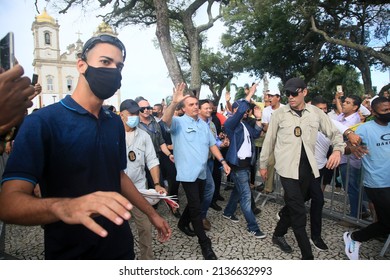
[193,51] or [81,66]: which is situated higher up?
[193,51]

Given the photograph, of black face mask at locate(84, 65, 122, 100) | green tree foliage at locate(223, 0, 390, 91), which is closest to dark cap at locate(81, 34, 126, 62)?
black face mask at locate(84, 65, 122, 100)

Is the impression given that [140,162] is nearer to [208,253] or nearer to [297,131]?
[208,253]

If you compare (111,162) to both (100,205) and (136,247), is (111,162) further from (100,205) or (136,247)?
(136,247)

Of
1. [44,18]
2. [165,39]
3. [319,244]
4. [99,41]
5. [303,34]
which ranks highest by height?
[303,34]

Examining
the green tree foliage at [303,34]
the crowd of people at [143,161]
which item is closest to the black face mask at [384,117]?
the crowd of people at [143,161]

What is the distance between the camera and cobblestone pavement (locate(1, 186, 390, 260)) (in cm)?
308

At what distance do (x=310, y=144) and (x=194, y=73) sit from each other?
758 centimetres

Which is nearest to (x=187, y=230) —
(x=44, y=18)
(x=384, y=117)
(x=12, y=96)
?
(x=384, y=117)

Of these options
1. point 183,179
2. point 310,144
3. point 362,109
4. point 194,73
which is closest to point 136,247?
point 183,179

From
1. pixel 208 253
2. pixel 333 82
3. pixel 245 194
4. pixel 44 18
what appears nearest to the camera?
pixel 44 18

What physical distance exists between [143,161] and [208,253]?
1.16 meters

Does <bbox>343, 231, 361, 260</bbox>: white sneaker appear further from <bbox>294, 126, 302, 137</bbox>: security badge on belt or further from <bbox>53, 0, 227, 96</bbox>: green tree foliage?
<bbox>53, 0, 227, 96</bbox>: green tree foliage

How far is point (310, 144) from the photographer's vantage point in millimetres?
2977

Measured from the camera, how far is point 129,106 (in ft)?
10.5
